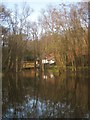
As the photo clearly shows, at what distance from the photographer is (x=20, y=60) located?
1102 inches

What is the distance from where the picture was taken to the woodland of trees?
74.7ft

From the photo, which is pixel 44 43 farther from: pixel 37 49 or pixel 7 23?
pixel 7 23

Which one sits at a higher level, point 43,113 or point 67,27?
point 67,27

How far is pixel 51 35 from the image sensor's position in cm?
2641

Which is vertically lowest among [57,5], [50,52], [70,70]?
[70,70]

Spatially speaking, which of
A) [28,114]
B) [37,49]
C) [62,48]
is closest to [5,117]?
[28,114]

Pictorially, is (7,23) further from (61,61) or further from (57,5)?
(61,61)

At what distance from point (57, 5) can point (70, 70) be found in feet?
23.2

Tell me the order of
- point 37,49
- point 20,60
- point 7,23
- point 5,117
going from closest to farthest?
1. point 5,117
2. point 7,23
3. point 20,60
4. point 37,49

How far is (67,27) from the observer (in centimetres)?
2417

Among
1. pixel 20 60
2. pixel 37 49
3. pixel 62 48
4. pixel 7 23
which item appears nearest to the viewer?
pixel 7 23

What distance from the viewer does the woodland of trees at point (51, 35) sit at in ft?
74.7

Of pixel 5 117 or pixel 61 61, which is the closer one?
pixel 5 117

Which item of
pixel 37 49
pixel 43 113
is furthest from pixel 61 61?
pixel 43 113
